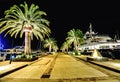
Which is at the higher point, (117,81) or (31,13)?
(31,13)

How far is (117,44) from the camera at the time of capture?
107 m

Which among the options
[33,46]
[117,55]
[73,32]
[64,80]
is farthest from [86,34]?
[64,80]

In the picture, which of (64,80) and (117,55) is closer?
(64,80)

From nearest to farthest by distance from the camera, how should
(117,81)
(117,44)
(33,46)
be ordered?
(117,81) → (117,44) → (33,46)

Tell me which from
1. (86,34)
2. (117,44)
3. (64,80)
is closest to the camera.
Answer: (64,80)

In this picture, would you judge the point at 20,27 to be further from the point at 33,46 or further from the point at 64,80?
the point at 33,46

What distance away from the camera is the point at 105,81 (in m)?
11.3

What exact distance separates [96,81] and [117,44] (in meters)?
99.9

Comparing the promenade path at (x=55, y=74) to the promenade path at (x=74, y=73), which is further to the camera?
the promenade path at (x=74, y=73)

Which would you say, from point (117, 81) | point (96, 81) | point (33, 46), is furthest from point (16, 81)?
point (33, 46)

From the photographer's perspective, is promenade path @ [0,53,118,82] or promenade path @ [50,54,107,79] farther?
promenade path @ [50,54,107,79]

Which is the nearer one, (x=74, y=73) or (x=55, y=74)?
(x=55, y=74)

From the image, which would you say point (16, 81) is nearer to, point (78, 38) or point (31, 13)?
point (31, 13)

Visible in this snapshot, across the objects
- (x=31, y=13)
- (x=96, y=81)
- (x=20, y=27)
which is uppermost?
(x=31, y=13)
